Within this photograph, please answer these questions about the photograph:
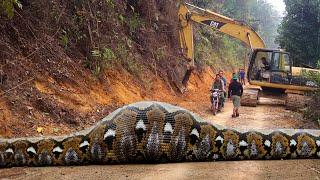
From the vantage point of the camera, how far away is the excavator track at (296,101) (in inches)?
827

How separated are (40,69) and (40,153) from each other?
6129 millimetres

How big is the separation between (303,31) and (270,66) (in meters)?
12.1

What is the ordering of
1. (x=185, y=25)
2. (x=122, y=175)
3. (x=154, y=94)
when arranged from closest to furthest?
(x=122, y=175) < (x=154, y=94) < (x=185, y=25)

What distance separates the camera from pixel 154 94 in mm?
20578

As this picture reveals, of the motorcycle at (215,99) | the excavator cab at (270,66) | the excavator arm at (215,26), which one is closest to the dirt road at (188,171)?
the motorcycle at (215,99)

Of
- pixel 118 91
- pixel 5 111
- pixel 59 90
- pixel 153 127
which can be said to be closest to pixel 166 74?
pixel 118 91

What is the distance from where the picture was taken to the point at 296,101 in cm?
2138

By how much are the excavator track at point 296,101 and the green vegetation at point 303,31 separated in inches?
476

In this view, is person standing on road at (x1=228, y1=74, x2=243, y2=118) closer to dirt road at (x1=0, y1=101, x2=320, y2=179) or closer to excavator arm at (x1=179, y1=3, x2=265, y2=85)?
excavator arm at (x1=179, y1=3, x2=265, y2=85)

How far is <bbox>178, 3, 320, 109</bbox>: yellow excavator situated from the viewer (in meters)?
22.3

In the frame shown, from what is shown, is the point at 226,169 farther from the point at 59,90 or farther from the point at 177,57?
the point at 177,57

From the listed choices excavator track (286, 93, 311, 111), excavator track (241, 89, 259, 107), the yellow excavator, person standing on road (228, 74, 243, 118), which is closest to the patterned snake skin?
person standing on road (228, 74, 243, 118)

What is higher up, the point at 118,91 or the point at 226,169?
the point at 118,91

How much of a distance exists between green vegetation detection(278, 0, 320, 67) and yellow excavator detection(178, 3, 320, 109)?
9.93m
